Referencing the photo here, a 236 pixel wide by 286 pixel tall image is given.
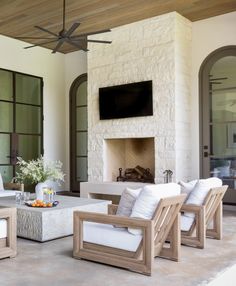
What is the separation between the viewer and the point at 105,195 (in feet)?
25.0

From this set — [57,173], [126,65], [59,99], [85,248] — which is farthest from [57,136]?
[85,248]

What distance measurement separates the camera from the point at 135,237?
3.08 meters

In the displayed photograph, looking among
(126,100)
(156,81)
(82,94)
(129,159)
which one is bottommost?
(129,159)

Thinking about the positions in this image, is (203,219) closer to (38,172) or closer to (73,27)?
(38,172)

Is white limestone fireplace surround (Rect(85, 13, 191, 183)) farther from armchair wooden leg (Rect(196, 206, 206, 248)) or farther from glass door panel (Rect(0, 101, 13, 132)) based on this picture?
armchair wooden leg (Rect(196, 206, 206, 248))

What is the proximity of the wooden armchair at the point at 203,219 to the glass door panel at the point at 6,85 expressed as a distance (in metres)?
5.53

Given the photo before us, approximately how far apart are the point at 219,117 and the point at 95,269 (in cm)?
446

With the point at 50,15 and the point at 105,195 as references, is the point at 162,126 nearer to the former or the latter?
the point at 105,195

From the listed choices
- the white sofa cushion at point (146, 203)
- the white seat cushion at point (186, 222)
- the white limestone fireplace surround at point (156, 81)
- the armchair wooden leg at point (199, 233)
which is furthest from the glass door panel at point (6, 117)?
the white sofa cushion at point (146, 203)

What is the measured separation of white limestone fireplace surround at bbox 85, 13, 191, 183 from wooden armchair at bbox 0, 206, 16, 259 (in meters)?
3.62

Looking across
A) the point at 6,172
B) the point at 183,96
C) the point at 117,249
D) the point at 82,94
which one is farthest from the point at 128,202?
the point at 82,94

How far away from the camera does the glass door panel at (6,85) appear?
7.88 m

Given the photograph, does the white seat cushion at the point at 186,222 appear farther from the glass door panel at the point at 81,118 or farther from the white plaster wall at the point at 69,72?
the white plaster wall at the point at 69,72

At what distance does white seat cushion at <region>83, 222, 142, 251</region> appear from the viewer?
3.09 m
